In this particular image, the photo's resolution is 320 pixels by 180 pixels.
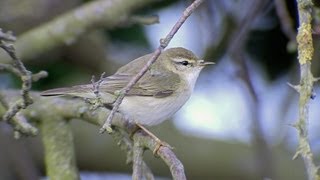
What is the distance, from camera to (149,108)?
5215mm

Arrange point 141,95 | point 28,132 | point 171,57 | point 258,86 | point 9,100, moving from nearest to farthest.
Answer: point 28,132 → point 9,100 → point 141,95 → point 171,57 → point 258,86

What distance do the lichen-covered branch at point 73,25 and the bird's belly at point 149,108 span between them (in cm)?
63

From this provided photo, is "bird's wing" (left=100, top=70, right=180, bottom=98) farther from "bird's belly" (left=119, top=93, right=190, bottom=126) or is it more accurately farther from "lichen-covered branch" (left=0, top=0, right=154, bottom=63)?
"lichen-covered branch" (left=0, top=0, right=154, bottom=63)

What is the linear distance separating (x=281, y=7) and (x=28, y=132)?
1.83m

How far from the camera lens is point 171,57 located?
18.7ft

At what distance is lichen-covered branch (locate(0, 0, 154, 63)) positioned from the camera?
5.56 m

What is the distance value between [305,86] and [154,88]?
222 centimetres

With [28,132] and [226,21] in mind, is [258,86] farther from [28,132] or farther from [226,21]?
[28,132]

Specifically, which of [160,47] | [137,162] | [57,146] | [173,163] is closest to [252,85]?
[57,146]

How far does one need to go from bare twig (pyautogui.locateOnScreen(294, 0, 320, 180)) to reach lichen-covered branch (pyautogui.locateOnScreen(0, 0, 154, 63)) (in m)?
2.27

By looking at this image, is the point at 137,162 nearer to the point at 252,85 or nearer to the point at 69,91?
the point at 69,91

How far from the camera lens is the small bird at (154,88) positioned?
4.98m

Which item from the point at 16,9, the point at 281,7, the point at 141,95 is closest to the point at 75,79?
the point at 16,9

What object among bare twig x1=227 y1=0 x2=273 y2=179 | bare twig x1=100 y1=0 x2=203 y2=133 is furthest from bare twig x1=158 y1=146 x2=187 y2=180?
bare twig x1=227 y1=0 x2=273 y2=179
